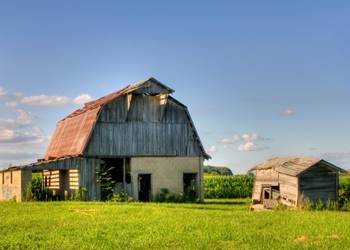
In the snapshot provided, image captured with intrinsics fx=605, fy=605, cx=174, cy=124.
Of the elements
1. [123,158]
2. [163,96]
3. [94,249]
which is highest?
[163,96]

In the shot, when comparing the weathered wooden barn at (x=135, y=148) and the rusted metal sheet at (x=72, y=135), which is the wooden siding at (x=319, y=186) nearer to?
the weathered wooden barn at (x=135, y=148)

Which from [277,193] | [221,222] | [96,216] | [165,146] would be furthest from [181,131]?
[221,222]

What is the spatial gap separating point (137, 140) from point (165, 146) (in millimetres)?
2211

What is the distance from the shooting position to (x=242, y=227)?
21.7 meters

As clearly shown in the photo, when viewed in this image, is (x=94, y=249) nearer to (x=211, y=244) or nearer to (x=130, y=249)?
(x=130, y=249)

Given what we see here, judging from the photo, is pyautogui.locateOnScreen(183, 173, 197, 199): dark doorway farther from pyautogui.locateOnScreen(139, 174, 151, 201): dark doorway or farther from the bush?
the bush

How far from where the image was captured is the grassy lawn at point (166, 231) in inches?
709

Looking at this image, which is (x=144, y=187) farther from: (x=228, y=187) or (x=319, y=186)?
(x=228, y=187)

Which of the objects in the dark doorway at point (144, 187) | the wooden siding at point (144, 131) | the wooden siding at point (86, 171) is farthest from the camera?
the dark doorway at point (144, 187)

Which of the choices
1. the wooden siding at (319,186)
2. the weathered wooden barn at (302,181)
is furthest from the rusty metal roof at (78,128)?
the wooden siding at (319,186)

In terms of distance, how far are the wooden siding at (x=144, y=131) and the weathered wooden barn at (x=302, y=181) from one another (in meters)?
9.71

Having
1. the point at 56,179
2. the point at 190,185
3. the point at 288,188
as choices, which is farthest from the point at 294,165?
the point at 56,179

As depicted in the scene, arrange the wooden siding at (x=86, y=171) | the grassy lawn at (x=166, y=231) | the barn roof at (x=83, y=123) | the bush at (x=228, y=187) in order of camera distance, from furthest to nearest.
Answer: the bush at (x=228, y=187)
the barn roof at (x=83, y=123)
the wooden siding at (x=86, y=171)
the grassy lawn at (x=166, y=231)

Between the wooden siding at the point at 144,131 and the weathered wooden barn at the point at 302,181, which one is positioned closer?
the weathered wooden barn at the point at 302,181
